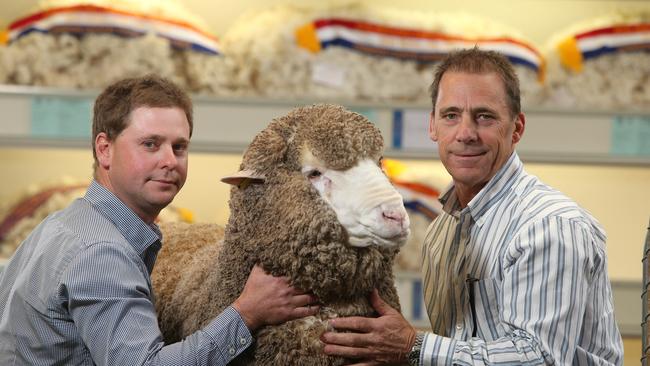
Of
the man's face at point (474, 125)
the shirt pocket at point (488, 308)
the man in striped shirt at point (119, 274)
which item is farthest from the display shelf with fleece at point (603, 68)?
the man in striped shirt at point (119, 274)

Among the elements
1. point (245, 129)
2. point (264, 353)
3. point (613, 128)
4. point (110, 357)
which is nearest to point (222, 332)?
point (264, 353)

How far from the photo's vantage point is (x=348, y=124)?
1566 millimetres

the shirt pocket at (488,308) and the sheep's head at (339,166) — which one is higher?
the sheep's head at (339,166)

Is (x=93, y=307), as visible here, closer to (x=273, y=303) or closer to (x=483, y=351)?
(x=273, y=303)

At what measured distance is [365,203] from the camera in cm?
150

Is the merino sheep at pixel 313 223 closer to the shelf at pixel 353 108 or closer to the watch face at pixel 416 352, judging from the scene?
the watch face at pixel 416 352

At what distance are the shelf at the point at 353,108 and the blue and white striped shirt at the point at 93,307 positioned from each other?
1.19 metres

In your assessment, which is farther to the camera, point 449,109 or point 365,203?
point 449,109

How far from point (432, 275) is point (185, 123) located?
704 millimetres

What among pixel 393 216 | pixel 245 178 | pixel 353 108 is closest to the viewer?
pixel 393 216

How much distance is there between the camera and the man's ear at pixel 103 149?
1.82 metres

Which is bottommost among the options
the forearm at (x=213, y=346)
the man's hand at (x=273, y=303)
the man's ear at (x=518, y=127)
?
the forearm at (x=213, y=346)

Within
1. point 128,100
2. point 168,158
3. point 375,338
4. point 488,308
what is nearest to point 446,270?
point 488,308

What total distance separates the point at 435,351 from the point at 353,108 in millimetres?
1411
